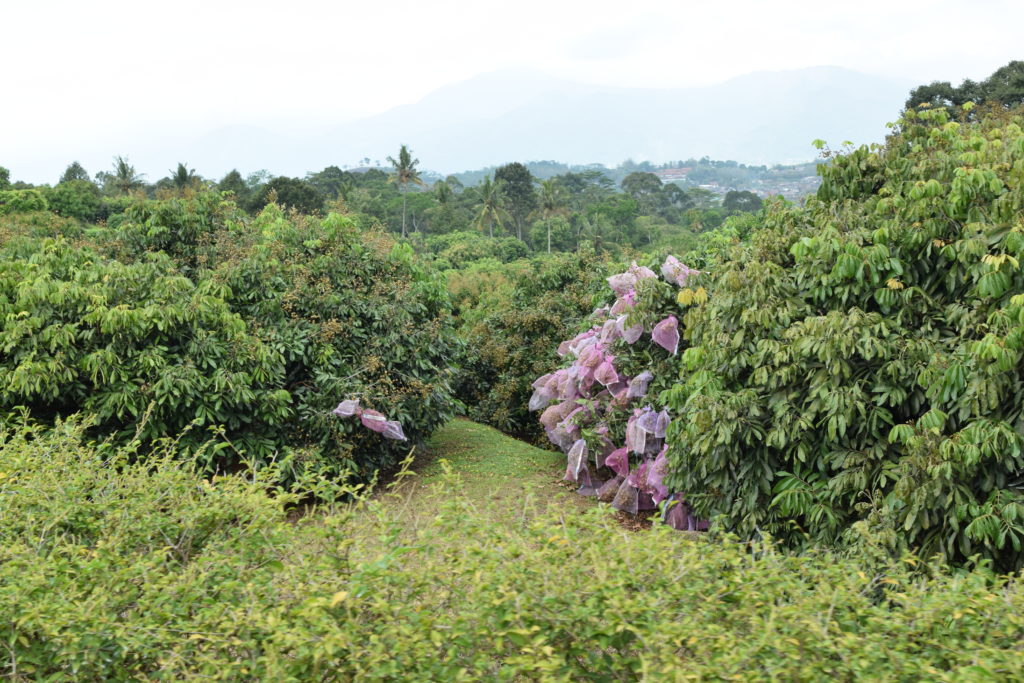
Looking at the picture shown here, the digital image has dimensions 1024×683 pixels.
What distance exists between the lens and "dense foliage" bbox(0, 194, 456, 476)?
6.46 meters

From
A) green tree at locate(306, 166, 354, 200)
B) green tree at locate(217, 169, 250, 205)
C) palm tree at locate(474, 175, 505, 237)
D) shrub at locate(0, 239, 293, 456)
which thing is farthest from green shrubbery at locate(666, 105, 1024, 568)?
green tree at locate(306, 166, 354, 200)

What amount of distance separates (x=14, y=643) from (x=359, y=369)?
5.21 meters

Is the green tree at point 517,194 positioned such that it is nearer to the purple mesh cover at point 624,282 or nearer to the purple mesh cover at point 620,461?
the purple mesh cover at point 624,282

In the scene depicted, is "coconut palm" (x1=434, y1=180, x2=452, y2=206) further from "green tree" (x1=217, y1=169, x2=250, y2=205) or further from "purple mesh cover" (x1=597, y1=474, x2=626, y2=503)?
"purple mesh cover" (x1=597, y1=474, x2=626, y2=503)

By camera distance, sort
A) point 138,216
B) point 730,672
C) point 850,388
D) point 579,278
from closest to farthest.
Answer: point 730,672 < point 850,388 < point 138,216 < point 579,278

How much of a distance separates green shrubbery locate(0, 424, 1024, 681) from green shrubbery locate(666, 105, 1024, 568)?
1.68 m

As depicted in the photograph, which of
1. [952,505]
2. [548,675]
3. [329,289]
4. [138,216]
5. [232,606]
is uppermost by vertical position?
[138,216]

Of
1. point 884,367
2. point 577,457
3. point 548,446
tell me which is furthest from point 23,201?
point 884,367

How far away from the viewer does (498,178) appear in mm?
58500

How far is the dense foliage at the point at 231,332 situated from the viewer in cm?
646

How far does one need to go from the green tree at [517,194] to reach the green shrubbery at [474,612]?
5654 cm

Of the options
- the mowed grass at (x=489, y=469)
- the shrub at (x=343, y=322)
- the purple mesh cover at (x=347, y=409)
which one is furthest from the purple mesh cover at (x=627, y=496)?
the purple mesh cover at (x=347, y=409)

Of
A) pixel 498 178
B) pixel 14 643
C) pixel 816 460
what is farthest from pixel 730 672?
pixel 498 178

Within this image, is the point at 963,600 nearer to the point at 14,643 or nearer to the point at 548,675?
the point at 548,675
